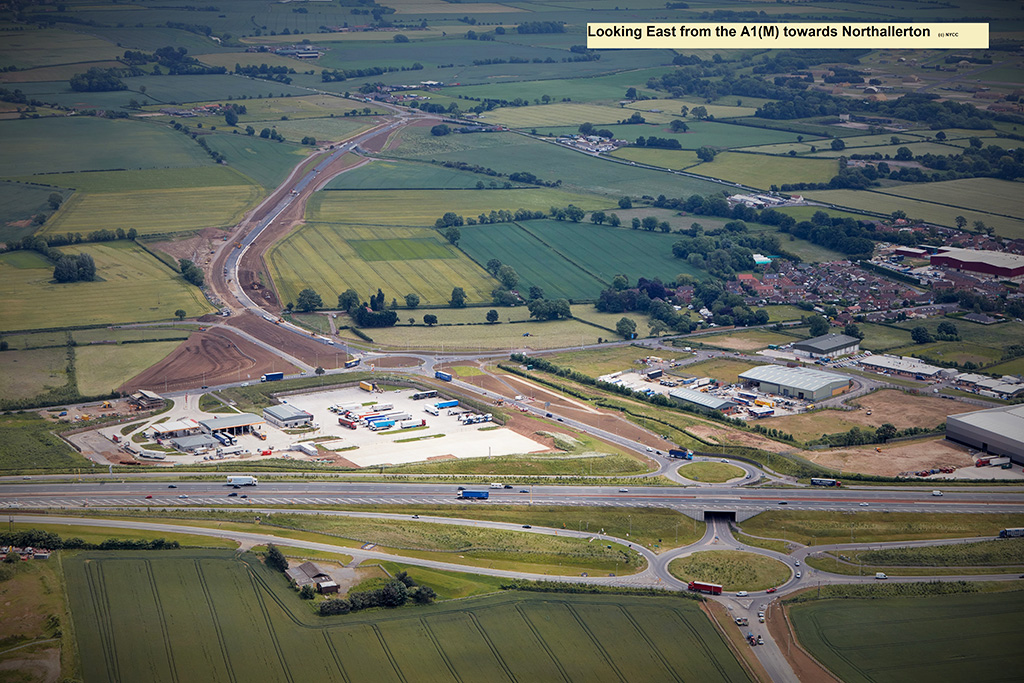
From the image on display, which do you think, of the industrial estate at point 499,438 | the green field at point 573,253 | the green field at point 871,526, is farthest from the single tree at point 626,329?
the green field at point 871,526

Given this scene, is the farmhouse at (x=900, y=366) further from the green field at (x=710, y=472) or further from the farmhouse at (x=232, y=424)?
the farmhouse at (x=232, y=424)

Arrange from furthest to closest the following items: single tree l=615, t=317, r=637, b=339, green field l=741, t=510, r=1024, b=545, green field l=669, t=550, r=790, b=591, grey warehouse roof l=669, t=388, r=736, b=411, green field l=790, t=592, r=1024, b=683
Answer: single tree l=615, t=317, r=637, b=339 → grey warehouse roof l=669, t=388, r=736, b=411 → green field l=741, t=510, r=1024, b=545 → green field l=669, t=550, r=790, b=591 → green field l=790, t=592, r=1024, b=683

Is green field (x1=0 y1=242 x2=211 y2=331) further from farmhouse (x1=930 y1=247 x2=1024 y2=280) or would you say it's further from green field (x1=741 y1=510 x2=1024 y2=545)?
farmhouse (x1=930 y1=247 x2=1024 y2=280)

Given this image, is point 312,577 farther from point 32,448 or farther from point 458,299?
point 458,299

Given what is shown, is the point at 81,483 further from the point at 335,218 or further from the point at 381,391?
the point at 335,218

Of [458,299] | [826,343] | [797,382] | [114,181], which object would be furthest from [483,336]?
[114,181]

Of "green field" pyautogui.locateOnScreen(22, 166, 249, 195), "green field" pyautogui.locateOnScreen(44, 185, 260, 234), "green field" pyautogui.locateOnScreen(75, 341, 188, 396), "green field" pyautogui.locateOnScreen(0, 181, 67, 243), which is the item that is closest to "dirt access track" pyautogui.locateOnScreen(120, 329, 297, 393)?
Answer: "green field" pyautogui.locateOnScreen(75, 341, 188, 396)

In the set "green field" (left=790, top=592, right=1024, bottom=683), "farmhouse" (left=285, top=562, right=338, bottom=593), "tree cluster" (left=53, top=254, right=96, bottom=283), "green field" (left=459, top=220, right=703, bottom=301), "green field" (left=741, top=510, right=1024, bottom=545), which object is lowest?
"green field" (left=790, top=592, right=1024, bottom=683)
